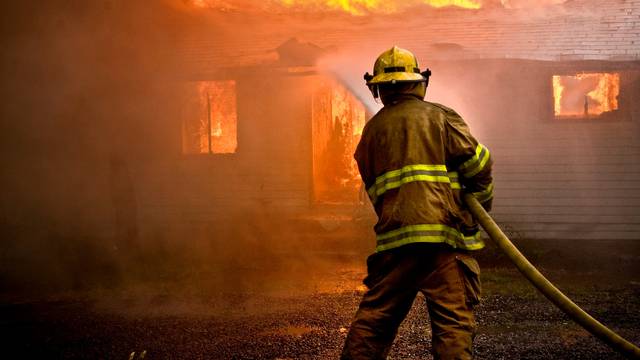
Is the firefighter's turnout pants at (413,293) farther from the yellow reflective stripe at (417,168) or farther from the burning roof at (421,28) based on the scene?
the burning roof at (421,28)

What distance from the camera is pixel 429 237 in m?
2.55

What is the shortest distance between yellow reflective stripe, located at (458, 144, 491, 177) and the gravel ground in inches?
75.3

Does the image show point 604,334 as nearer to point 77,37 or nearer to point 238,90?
point 238,90

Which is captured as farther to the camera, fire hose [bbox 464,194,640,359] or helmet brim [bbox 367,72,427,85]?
helmet brim [bbox 367,72,427,85]

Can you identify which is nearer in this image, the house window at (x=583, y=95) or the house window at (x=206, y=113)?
the house window at (x=583, y=95)

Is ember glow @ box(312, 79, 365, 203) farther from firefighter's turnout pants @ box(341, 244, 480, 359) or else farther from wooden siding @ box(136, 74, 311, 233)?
firefighter's turnout pants @ box(341, 244, 480, 359)

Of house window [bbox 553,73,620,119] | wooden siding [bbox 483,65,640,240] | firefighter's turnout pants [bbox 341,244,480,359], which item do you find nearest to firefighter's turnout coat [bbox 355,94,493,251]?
firefighter's turnout pants [bbox 341,244,480,359]

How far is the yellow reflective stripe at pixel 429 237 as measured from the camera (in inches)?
101

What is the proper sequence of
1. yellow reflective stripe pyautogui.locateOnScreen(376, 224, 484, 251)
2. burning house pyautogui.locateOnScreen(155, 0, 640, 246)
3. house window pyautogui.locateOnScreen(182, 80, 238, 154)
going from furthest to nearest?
house window pyautogui.locateOnScreen(182, 80, 238, 154), burning house pyautogui.locateOnScreen(155, 0, 640, 246), yellow reflective stripe pyautogui.locateOnScreen(376, 224, 484, 251)

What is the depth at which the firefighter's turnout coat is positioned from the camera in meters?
→ 2.60

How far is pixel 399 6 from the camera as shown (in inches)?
456

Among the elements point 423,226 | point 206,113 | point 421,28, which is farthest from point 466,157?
point 206,113

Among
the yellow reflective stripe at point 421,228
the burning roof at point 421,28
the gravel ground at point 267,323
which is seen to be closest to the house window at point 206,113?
the burning roof at point 421,28

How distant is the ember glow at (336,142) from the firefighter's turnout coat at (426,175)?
34.4ft
